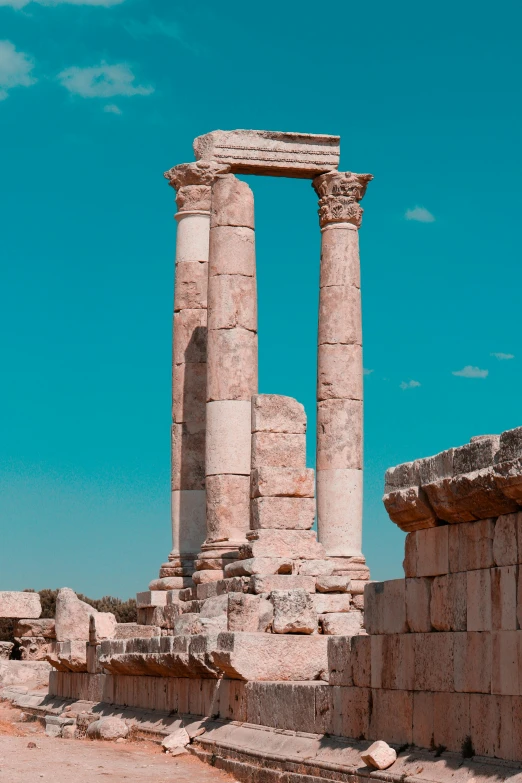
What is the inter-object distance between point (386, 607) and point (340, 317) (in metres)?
14.4

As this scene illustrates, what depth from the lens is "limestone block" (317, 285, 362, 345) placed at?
25906 mm

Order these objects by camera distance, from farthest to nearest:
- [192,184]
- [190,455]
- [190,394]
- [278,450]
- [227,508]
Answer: [192,184] < [190,394] < [190,455] < [227,508] < [278,450]

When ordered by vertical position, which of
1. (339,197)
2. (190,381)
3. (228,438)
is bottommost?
(228,438)

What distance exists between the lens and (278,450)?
19266mm

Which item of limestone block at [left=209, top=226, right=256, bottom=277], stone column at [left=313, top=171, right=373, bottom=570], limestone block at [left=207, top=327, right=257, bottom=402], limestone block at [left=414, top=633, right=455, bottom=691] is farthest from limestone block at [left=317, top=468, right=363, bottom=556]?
limestone block at [left=414, top=633, right=455, bottom=691]

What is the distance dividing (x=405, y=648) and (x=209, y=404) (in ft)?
42.7

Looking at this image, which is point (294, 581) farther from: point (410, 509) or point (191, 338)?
point (191, 338)

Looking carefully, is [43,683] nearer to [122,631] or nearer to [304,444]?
[122,631]

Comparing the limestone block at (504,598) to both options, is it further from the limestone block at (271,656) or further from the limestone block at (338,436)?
the limestone block at (338,436)

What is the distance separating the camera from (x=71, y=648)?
69.4ft

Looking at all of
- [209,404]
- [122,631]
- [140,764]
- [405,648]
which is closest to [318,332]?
[209,404]

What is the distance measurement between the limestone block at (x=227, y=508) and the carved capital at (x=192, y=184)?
601 centimetres

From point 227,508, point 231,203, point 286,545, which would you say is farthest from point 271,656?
point 231,203

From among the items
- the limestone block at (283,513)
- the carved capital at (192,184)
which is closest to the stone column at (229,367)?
the carved capital at (192,184)
